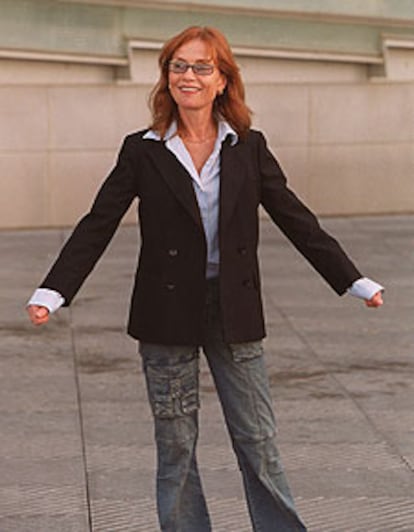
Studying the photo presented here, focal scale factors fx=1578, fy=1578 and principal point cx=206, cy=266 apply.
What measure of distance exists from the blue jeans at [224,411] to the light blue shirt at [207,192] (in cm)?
15

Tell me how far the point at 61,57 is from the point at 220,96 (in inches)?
423

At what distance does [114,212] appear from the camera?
5371 millimetres

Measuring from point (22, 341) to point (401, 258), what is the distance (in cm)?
472

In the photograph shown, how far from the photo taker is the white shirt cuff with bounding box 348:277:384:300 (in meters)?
5.38

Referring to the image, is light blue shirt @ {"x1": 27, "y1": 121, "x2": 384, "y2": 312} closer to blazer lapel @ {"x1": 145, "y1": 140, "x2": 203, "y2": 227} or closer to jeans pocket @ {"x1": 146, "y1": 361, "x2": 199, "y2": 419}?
blazer lapel @ {"x1": 145, "y1": 140, "x2": 203, "y2": 227}

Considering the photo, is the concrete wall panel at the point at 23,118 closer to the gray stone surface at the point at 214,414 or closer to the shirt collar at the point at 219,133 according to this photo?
the gray stone surface at the point at 214,414

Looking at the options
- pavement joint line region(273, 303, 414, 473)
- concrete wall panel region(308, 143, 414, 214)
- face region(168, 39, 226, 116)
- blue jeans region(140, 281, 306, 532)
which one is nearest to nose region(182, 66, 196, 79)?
face region(168, 39, 226, 116)

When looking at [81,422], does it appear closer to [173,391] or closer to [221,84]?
[173,391]

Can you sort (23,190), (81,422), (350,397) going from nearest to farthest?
1. (81,422)
2. (350,397)
3. (23,190)

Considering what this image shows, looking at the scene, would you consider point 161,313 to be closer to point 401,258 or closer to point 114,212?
point 114,212

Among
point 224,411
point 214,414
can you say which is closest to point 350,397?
point 214,414

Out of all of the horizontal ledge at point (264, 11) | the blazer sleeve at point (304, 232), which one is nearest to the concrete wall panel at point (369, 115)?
the horizontal ledge at point (264, 11)

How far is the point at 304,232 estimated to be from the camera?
213 inches

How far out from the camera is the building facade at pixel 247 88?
15938 millimetres
